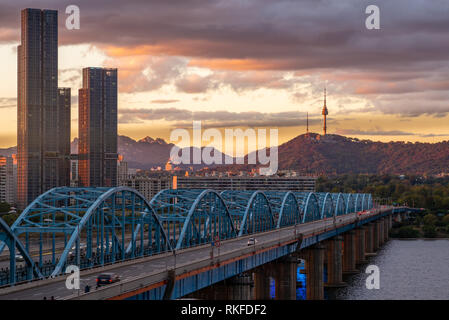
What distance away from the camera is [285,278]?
8950cm

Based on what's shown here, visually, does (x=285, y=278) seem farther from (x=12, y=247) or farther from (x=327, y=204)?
(x=327, y=204)

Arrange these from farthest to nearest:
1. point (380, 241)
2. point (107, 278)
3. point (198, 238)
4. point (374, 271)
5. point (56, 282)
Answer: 1. point (380, 241)
2. point (374, 271)
3. point (198, 238)
4. point (56, 282)
5. point (107, 278)

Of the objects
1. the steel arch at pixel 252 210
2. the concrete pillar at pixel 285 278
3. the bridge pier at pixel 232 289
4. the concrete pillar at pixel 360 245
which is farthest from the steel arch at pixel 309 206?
the bridge pier at pixel 232 289

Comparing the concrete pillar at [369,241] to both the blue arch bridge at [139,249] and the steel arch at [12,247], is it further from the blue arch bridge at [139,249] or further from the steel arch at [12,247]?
the steel arch at [12,247]

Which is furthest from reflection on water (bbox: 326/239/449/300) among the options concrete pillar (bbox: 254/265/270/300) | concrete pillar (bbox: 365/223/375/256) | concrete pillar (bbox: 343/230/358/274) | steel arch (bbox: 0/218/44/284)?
steel arch (bbox: 0/218/44/284)

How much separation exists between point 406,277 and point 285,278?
121ft

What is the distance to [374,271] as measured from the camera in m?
136

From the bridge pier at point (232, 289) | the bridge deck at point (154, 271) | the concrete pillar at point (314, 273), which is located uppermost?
the bridge deck at point (154, 271)

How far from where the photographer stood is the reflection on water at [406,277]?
10286 cm

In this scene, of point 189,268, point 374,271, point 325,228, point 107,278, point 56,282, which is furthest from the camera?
point 374,271

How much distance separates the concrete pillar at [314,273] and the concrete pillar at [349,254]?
29899mm
